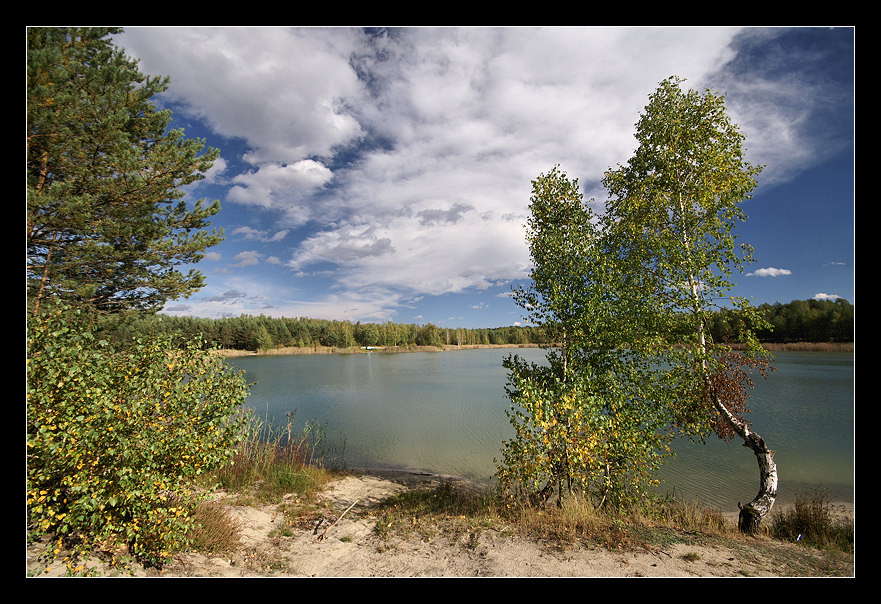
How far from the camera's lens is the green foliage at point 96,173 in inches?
278

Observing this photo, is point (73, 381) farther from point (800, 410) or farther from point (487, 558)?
point (800, 410)

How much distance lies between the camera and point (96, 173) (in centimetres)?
799

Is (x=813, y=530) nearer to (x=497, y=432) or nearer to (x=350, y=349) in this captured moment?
(x=497, y=432)

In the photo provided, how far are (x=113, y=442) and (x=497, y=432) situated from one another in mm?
15477

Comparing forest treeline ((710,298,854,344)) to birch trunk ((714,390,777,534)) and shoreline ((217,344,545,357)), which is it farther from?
birch trunk ((714,390,777,534))

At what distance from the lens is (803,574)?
16.2 feet

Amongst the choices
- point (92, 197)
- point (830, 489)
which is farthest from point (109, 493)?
point (830, 489)

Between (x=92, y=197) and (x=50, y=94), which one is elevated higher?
(x=50, y=94)

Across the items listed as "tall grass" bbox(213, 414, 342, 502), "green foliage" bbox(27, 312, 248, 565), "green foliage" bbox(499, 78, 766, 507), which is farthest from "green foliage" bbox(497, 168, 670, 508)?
"tall grass" bbox(213, 414, 342, 502)

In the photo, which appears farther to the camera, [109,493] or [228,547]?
[228,547]

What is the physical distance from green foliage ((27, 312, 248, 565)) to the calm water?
1474mm

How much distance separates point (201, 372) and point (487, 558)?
4.92 meters

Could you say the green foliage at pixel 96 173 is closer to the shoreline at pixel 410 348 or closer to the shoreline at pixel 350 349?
the shoreline at pixel 410 348
